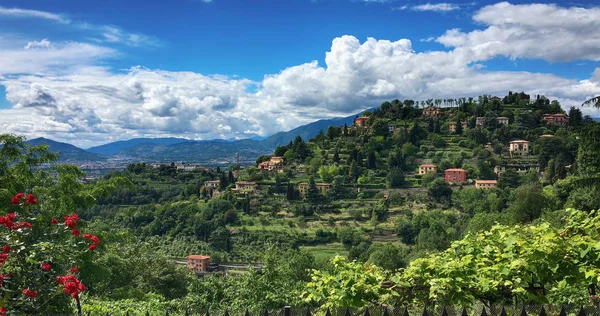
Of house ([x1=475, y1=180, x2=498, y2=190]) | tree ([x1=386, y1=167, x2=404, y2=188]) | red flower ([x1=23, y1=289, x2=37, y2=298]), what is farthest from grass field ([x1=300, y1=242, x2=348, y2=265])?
red flower ([x1=23, y1=289, x2=37, y2=298])

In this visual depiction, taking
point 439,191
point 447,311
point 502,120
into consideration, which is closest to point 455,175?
point 439,191

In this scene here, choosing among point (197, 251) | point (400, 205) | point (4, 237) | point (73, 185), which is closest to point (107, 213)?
point (197, 251)

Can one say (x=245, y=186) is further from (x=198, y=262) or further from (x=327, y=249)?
(x=198, y=262)

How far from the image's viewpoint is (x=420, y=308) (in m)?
3.67

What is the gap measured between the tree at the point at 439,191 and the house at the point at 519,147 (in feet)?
60.7

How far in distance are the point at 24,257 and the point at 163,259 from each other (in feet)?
48.5

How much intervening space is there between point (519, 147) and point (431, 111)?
2345 centimetres

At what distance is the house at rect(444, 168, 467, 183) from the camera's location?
64.2 metres

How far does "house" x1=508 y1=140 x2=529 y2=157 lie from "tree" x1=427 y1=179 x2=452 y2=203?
18508mm

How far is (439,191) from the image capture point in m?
58.5

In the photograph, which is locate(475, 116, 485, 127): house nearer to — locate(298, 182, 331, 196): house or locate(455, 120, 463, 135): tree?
locate(455, 120, 463, 135): tree

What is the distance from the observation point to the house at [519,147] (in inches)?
2712

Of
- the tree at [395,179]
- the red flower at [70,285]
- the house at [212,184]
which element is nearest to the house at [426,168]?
the tree at [395,179]

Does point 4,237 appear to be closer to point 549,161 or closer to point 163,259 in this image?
point 163,259
